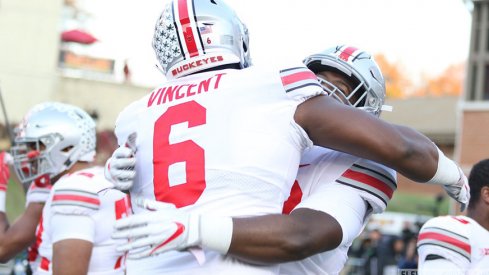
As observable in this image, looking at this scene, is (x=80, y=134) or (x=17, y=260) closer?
(x=80, y=134)

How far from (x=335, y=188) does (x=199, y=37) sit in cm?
69

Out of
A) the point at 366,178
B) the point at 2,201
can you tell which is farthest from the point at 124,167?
the point at 2,201

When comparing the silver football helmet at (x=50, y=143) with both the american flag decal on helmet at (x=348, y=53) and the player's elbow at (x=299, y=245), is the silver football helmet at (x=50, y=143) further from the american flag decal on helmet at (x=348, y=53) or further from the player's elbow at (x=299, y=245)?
the player's elbow at (x=299, y=245)

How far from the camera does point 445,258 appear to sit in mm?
4430

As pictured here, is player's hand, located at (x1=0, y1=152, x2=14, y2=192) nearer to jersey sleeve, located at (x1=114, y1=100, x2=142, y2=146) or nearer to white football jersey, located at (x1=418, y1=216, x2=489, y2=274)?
jersey sleeve, located at (x1=114, y1=100, x2=142, y2=146)

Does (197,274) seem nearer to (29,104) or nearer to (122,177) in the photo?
(122,177)

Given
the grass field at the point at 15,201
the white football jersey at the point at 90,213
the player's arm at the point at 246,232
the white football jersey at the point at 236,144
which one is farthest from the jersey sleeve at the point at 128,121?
the grass field at the point at 15,201

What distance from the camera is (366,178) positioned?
296 cm

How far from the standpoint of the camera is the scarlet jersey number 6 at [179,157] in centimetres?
285

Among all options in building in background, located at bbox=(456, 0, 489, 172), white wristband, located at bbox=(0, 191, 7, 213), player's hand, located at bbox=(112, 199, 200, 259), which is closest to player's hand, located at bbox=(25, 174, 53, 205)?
white wristband, located at bbox=(0, 191, 7, 213)

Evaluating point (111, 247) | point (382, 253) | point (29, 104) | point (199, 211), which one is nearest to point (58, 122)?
point (111, 247)

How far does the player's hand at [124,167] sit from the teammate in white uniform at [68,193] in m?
0.80

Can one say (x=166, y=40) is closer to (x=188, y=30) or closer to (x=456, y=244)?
(x=188, y=30)

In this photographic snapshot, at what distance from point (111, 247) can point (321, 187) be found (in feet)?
6.26
